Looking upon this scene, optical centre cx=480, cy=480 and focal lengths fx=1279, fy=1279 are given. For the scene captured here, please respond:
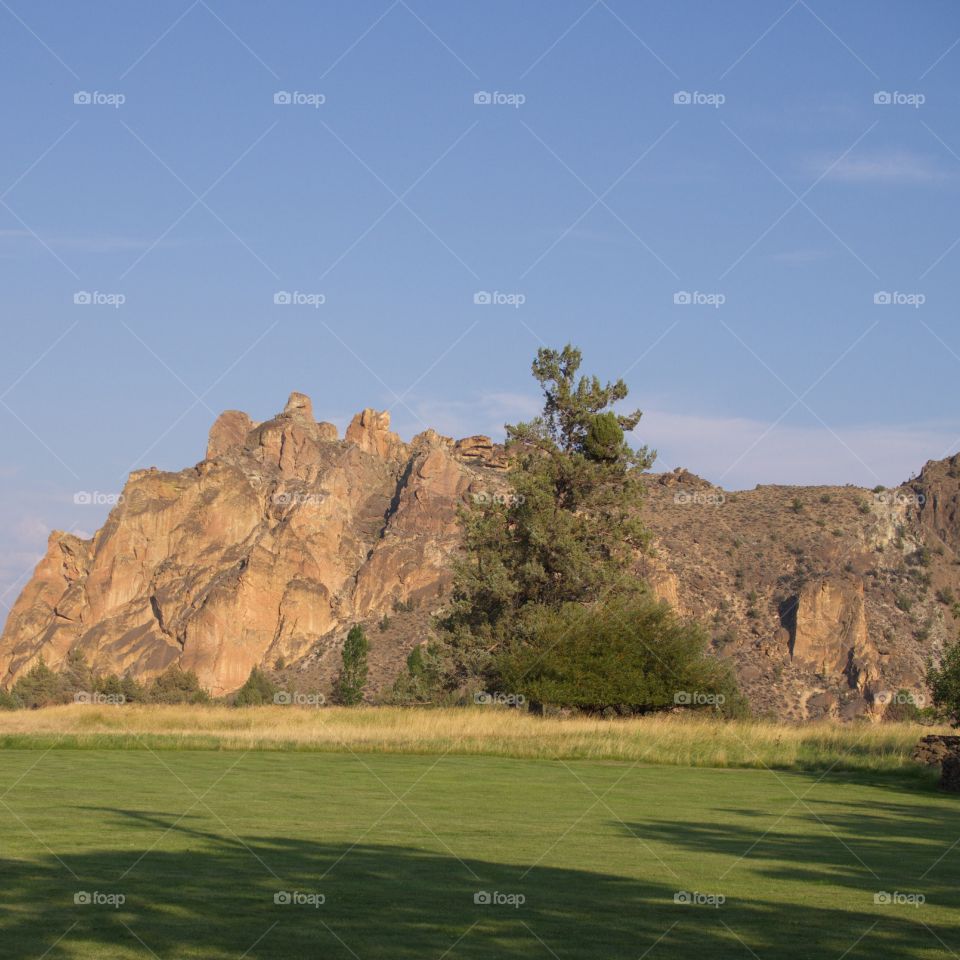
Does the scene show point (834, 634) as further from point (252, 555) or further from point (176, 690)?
point (252, 555)

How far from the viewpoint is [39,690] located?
409 feet

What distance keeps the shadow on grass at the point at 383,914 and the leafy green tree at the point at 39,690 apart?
109959 mm

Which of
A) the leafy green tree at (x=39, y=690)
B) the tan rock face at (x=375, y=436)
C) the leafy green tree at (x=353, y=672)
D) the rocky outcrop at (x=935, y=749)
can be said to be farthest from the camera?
the tan rock face at (x=375, y=436)

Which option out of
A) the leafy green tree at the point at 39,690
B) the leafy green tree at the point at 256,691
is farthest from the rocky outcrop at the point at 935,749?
the leafy green tree at the point at 39,690

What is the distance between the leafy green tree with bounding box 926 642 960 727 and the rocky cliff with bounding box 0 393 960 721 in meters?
61.3

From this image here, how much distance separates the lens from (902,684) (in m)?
98.6

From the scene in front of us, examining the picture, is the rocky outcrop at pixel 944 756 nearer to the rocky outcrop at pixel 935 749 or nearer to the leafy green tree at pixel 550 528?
the rocky outcrop at pixel 935 749

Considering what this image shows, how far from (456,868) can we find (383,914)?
6.62ft

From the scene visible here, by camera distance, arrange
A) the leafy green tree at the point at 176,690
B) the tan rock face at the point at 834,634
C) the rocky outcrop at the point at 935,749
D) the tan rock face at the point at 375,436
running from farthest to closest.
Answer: the tan rock face at the point at 375,436 → the leafy green tree at the point at 176,690 → the tan rock face at the point at 834,634 → the rocky outcrop at the point at 935,749

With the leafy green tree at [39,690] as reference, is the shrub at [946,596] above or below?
above

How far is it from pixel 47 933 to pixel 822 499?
370ft

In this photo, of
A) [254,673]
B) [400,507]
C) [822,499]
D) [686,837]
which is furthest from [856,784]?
[400,507]

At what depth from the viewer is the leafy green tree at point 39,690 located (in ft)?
386

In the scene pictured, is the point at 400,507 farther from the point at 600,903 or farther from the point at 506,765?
the point at 600,903
